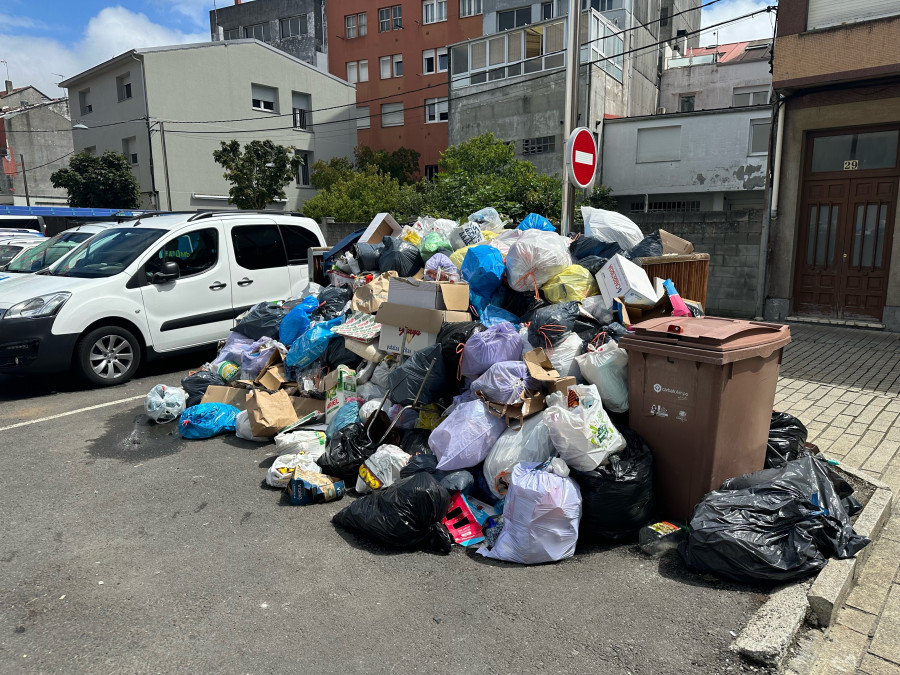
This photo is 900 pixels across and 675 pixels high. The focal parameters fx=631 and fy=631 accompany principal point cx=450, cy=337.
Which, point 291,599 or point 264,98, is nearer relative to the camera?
point 291,599

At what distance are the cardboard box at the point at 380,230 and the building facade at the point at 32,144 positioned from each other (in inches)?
1450

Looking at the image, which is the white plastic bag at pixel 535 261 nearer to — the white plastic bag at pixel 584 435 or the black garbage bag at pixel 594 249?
the black garbage bag at pixel 594 249

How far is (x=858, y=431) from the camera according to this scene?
204 inches

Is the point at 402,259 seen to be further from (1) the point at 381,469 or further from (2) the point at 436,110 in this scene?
(2) the point at 436,110

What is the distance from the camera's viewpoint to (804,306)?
10453 mm

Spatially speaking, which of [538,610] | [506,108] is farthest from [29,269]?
[506,108]

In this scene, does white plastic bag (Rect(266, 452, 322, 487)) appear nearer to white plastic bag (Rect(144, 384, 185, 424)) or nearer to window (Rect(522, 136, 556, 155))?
white plastic bag (Rect(144, 384, 185, 424))

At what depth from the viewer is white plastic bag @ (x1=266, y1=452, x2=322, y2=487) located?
14.1ft

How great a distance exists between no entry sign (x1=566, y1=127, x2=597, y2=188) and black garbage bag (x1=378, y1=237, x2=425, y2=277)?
1849mm

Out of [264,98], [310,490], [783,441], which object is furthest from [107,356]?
[264,98]

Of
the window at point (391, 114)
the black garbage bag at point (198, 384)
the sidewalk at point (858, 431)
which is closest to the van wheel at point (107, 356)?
the black garbage bag at point (198, 384)

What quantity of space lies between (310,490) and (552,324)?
1.96 meters

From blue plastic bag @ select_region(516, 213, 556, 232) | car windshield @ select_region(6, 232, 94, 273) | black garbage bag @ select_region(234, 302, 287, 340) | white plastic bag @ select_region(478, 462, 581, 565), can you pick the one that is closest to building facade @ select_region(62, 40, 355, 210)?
car windshield @ select_region(6, 232, 94, 273)

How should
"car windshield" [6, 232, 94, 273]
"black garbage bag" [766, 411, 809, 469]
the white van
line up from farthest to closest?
"car windshield" [6, 232, 94, 273], the white van, "black garbage bag" [766, 411, 809, 469]
